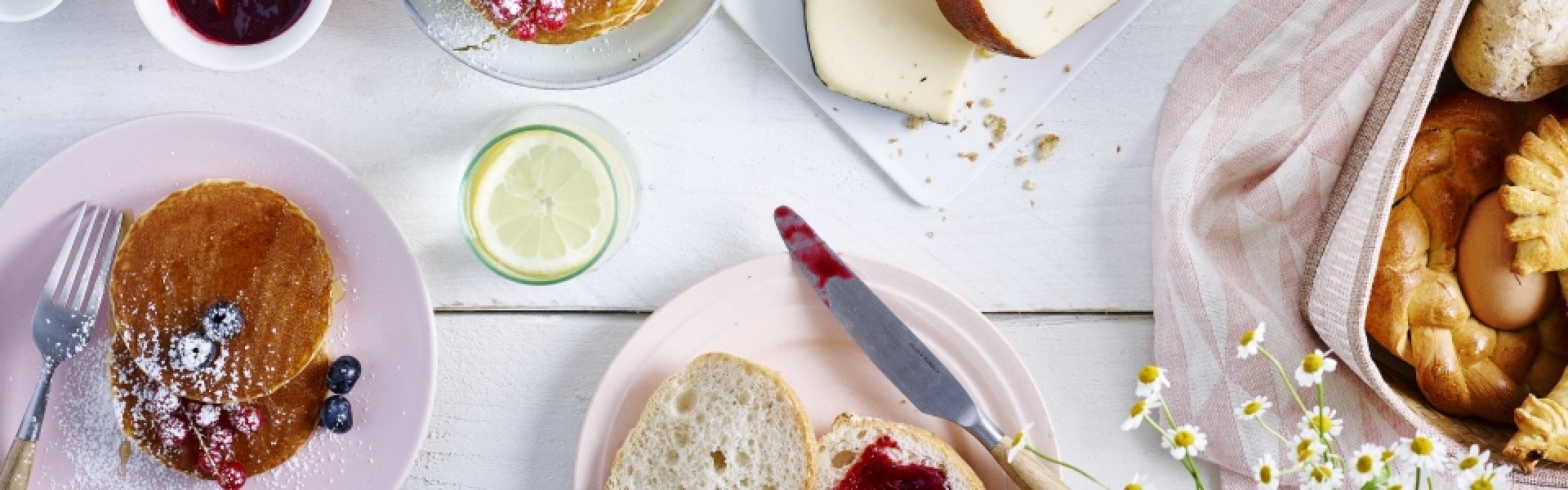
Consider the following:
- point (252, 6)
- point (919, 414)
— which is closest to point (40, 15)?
point (252, 6)

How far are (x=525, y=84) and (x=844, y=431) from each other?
0.68 metres

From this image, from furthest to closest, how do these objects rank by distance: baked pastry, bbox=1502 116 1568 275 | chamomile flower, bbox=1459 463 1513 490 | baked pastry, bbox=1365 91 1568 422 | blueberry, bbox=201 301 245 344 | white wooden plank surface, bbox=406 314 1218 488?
white wooden plank surface, bbox=406 314 1218 488, blueberry, bbox=201 301 245 344, baked pastry, bbox=1365 91 1568 422, baked pastry, bbox=1502 116 1568 275, chamomile flower, bbox=1459 463 1513 490

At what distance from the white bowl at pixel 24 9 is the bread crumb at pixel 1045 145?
143 centimetres

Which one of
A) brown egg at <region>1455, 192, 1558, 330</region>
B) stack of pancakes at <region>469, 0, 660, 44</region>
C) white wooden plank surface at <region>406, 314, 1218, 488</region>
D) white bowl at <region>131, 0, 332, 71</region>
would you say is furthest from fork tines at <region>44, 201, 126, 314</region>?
brown egg at <region>1455, 192, 1558, 330</region>

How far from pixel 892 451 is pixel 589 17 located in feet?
2.46

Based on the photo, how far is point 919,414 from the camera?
68.1 inches

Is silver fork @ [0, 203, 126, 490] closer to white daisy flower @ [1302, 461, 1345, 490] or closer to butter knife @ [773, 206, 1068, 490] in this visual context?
butter knife @ [773, 206, 1068, 490]

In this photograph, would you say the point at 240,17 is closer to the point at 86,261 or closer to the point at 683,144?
the point at 86,261

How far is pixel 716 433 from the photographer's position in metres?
1.64

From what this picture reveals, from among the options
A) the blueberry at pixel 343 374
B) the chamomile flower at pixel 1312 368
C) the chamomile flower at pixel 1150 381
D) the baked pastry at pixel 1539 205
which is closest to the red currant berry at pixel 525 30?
the blueberry at pixel 343 374

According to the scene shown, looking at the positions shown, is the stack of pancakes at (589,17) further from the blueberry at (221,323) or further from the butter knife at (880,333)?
the blueberry at (221,323)

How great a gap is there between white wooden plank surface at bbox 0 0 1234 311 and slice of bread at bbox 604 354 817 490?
0.59 feet

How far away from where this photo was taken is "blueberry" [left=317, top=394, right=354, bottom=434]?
1623 millimetres

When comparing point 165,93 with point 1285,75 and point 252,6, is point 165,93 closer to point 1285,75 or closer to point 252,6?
point 252,6
